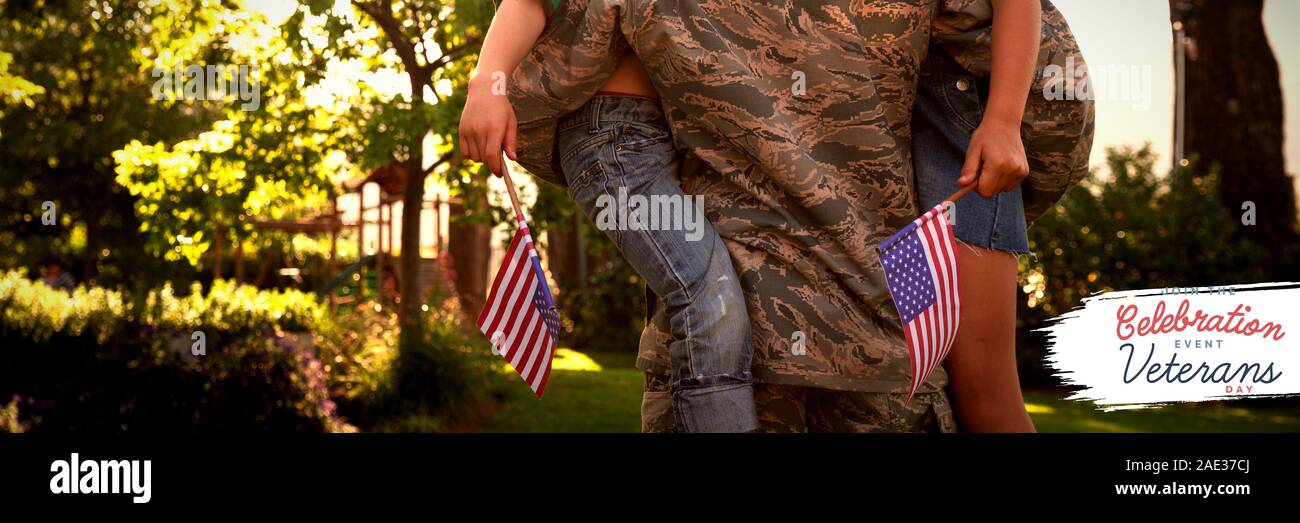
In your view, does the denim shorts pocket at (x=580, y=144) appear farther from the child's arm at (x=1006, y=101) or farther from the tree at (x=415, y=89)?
the tree at (x=415, y=89)

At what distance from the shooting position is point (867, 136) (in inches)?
120

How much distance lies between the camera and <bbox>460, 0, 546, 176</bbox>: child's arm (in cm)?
280

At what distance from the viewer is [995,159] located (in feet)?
9.18

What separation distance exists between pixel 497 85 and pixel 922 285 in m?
1.13

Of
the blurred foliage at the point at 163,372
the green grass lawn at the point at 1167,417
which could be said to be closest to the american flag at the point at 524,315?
the blurred foliage at the point at 163,372

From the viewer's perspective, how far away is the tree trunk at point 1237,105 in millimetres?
14195

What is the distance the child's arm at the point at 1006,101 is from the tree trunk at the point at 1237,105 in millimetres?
12465

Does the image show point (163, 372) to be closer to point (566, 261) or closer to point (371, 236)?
point (566, 261)

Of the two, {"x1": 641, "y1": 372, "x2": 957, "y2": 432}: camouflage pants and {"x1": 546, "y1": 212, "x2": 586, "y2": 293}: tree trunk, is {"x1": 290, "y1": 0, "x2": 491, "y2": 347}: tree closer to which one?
{"x1": 641, "y1": 372, "x2": 957, "y2": 432}: camouflage pants

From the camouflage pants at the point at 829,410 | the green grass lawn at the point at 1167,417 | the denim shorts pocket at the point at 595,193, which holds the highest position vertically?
the denim shorts pocket at the point at 595,193

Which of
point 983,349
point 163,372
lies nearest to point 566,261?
point 163,372
